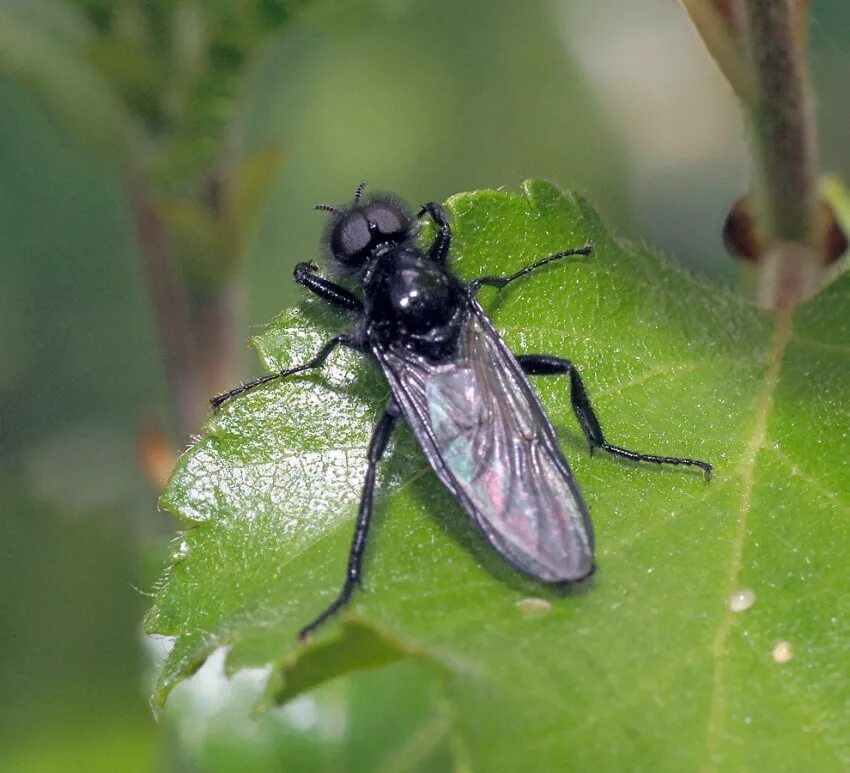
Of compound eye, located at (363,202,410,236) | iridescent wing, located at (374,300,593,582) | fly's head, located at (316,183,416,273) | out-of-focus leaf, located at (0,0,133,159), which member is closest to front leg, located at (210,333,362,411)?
iridescent wing, located at (374,300,593,582)

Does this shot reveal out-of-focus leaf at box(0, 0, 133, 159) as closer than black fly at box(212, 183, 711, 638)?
No

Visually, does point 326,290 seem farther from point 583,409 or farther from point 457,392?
point 583,409

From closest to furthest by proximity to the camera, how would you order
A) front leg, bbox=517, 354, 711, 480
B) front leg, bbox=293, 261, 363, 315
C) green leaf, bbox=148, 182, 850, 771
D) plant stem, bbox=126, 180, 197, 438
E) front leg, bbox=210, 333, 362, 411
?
green leaf, bbox=148, 182, 850, 771, front leg, bbox=517, 354, 711, 480, front leg, bbox=210, 333, 362, 411, front leg, bbox=293, 261, 363, 315, plant stem, bbox=126, 180, 197, 438

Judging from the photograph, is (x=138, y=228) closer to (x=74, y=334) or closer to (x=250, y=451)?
(x=250, y=451)

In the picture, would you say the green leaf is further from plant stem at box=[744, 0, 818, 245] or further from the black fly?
plant stem at box=[744, 0, 818, 245]

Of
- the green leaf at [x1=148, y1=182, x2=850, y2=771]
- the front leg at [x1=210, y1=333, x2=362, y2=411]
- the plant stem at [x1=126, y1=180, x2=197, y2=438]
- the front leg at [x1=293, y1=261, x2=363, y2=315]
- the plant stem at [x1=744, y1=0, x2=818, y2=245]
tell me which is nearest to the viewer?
the green leaf at [x1=148, y1=182, x2=850, y2=771]

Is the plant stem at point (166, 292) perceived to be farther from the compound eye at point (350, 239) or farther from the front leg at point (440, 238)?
the front leg at point (440, 238)

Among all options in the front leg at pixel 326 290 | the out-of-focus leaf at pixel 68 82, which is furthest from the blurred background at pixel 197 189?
the front leg at pixel 326 290
